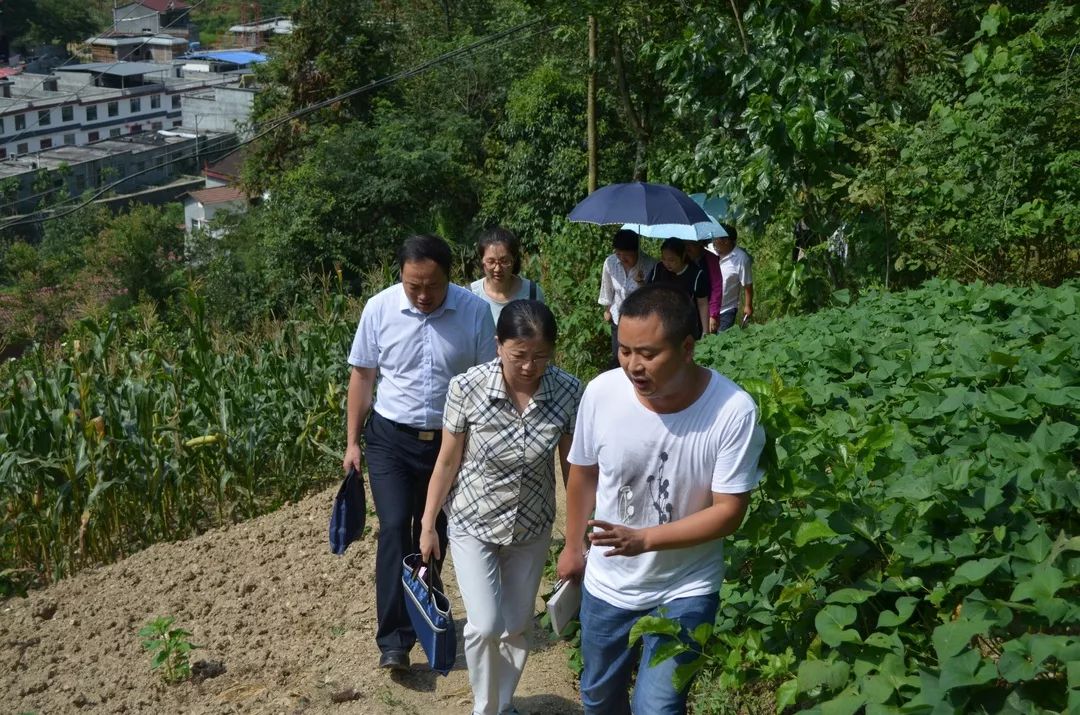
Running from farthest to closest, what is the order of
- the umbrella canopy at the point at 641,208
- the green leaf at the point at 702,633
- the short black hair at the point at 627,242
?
the umbrella canopy at the point at 641,208 → the short black hair at the point at 627,242 → the green leaf at the point at 702,633

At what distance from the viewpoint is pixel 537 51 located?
98.5 ft

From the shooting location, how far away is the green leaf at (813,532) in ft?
10.4

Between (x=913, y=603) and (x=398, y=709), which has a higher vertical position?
(x=913, y=603)

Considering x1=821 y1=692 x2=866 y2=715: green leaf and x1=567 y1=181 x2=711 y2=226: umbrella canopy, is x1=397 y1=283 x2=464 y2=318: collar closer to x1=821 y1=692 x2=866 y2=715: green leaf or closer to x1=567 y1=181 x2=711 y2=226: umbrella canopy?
x1=821 y1=692 x2=866 y2=715: green leaf

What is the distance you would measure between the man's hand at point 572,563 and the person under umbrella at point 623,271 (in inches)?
150

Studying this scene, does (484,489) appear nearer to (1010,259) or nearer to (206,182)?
(1010,259)

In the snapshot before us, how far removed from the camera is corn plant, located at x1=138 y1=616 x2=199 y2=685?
17.5 feet

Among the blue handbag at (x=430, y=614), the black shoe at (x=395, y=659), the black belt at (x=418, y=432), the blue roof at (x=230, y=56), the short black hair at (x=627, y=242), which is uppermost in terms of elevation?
the short black hair at (x=627, y=242)

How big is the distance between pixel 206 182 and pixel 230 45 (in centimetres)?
2058

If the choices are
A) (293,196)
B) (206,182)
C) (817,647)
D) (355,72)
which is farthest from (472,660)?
(206,182)

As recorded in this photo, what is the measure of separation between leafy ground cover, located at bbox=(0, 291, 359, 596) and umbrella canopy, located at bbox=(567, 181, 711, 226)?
7.29 ft

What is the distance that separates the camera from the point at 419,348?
16.3 feet

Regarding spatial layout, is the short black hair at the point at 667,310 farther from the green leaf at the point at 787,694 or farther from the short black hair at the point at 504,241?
the short black hair at the point at 504,241

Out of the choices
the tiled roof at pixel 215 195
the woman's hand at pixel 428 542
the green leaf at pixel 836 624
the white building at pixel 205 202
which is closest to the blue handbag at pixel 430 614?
the woman's hand at pixel 428 542
